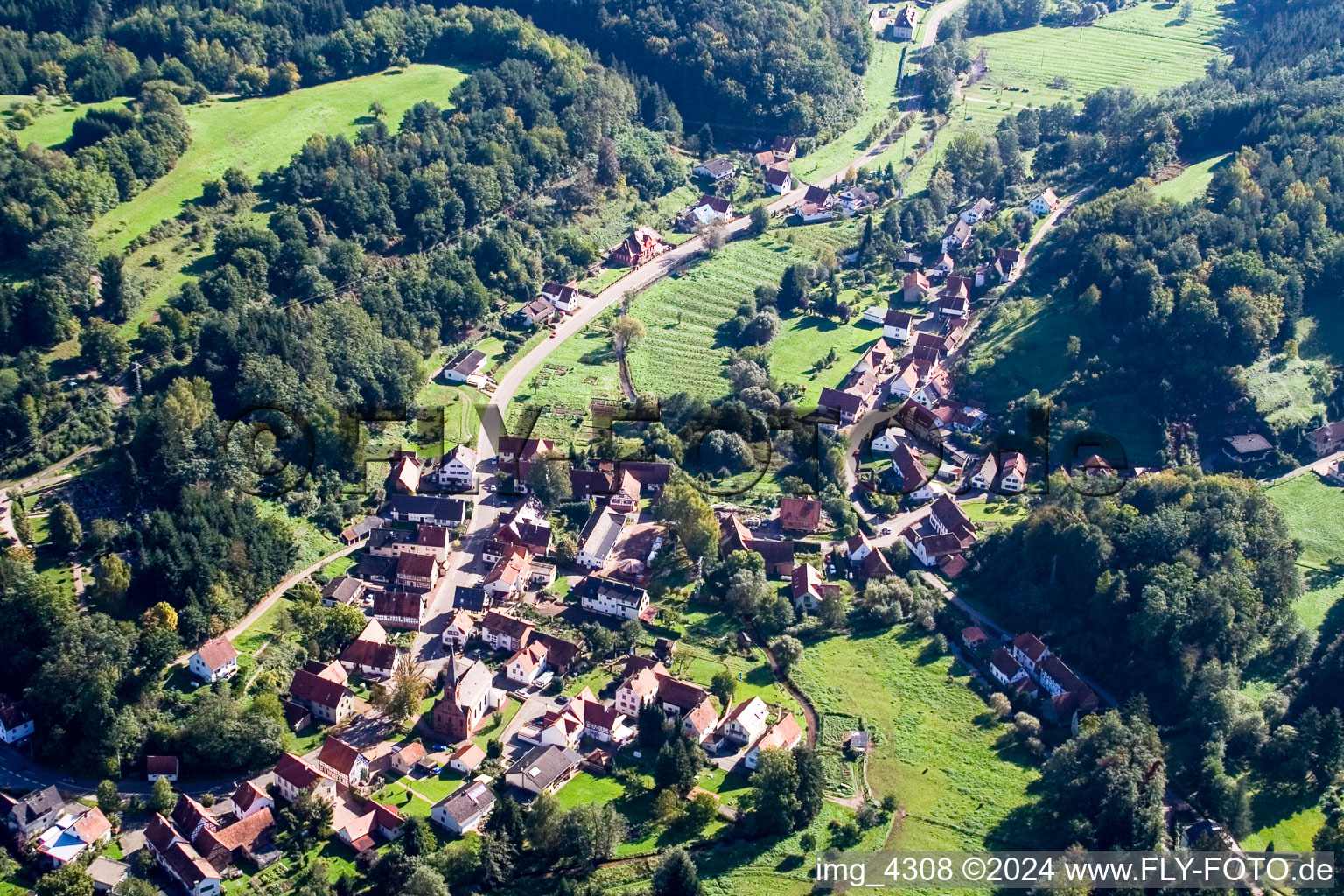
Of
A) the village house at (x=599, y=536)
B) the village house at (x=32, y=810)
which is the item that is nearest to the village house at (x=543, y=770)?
the village house at (x=599, y=536)

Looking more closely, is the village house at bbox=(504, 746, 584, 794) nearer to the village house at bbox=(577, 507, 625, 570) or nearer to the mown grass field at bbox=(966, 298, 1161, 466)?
the village house at bbox=(577, 507, 625, 570)

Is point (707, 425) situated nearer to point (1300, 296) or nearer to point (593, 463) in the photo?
point (593, 463)

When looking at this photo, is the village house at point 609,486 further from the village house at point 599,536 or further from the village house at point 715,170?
the village house at point 715,170

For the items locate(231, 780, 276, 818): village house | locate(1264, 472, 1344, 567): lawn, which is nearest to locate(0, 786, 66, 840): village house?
locate(231, 780, 276, 818): village house

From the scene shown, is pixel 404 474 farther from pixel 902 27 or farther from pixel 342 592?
pixel 902 27

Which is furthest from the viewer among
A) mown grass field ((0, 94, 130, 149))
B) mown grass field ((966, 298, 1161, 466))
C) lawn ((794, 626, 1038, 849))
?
mown grass field ((0, 94, 130, 149))

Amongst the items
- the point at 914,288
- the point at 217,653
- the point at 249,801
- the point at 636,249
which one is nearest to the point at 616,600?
the point at 217,653

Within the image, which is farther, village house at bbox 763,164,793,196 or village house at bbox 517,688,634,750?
village house at bbox 763,164,793,196
